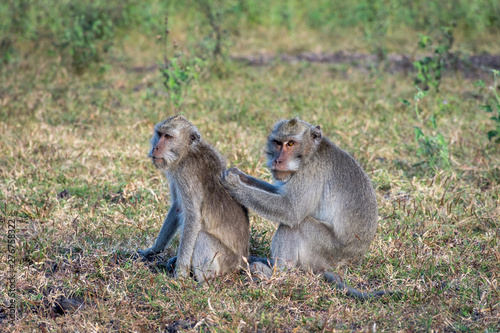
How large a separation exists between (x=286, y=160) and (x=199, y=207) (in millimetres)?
816

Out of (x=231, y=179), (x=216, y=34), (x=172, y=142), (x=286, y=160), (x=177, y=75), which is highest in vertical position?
(x=216, y=34)

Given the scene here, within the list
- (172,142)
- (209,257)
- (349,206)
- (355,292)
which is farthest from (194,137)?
(355,292)

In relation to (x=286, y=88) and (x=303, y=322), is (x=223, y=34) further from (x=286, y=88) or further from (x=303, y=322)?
(x=303, y=322)

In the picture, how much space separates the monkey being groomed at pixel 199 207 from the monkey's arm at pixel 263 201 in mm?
114

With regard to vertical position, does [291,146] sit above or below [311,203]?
above

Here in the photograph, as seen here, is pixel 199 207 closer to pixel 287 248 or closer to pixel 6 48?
pixel 287 248

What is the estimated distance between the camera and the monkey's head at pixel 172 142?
492 centimetres

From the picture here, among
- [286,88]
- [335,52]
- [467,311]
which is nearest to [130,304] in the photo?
[467,311]

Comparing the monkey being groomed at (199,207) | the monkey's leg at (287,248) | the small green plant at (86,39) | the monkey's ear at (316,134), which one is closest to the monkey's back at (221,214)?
the monkey being groomed at (199,207)

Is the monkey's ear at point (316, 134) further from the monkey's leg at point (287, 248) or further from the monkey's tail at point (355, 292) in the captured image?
the monkey's tail at point (355, 292)

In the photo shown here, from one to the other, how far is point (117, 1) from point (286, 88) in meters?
5.10

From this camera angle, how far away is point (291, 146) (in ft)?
16.1

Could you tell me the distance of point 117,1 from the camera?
524 inches

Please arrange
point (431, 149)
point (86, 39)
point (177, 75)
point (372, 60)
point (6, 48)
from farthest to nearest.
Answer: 1. point (372, 60)
2. point (6, 48)
3. point (86, 39)
4. point (177, 75)
5. point (431, 149)
